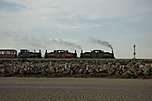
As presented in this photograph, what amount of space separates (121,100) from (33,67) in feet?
54.1

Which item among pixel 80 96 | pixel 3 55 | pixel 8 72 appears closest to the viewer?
pixel 80 96

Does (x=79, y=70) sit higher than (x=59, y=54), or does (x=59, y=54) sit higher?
(x=59, y=54)

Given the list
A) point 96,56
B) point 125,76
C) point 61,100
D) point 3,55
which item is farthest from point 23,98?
point 3,55

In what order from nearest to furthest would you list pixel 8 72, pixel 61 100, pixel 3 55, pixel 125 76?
pixel 61 100, pixel 125 76, pixel 8 72, pixel 3 55

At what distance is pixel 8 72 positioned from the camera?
97.6 feet

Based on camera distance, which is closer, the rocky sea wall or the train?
the rocky sea wall

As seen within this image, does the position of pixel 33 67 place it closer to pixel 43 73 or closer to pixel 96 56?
pixel 43 73

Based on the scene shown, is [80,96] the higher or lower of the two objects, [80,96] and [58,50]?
the lower

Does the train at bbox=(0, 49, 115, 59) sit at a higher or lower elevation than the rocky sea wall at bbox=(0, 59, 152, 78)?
higher

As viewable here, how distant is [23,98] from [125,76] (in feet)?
45.2

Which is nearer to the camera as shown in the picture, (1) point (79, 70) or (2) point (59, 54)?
(1) point (79, 70)

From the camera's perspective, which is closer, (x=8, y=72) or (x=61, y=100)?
(x=61, y=100)

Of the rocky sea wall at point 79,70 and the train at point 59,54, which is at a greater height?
the train at point 59,54

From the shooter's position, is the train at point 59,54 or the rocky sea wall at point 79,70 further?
the train at point 59,54
